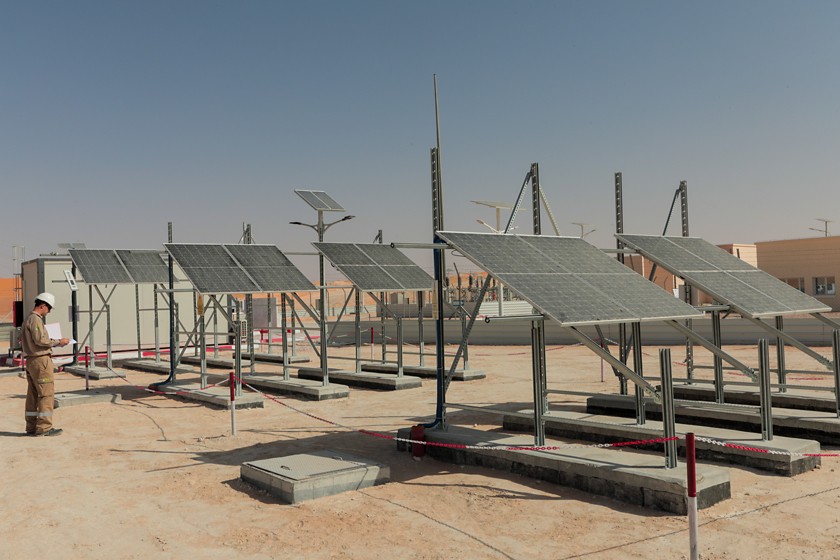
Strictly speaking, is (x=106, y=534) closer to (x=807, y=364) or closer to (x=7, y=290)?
(x=807, y=364)

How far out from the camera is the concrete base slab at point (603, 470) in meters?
7.51

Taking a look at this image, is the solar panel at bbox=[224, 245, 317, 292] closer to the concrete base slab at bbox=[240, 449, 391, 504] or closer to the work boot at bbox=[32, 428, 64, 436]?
the work boot at bbox=[32, 428, 64, 436]

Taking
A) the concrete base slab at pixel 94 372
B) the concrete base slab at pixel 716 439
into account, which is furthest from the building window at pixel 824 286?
the concrete base slab at pixel 94 372

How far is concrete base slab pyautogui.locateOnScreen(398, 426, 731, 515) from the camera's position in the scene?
7.51 meters

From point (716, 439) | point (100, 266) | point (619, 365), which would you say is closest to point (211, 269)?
point (100, 266)

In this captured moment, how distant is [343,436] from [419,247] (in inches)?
154

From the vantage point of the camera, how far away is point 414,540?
6828mm

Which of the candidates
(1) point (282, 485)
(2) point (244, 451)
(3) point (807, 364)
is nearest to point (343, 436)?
(2) point (244, 451)

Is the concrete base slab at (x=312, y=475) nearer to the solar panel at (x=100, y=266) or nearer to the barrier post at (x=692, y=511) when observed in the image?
the barrier post at (x=692, y=511)

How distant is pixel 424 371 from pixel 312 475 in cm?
1178

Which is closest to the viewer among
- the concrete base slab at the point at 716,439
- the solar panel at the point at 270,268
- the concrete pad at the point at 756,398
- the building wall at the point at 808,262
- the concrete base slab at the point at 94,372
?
the concrete base slab at the point at 716,439

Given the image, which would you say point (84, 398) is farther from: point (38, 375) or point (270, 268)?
point (270, 268)

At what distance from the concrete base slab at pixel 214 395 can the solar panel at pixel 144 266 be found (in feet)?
17.0

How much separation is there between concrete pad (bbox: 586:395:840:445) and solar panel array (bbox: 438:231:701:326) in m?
2.67
